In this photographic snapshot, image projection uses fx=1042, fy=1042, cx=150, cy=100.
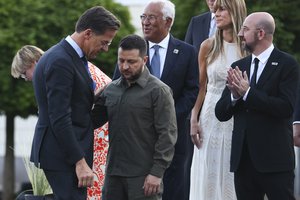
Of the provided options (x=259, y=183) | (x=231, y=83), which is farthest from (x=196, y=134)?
(x=231, y=83)

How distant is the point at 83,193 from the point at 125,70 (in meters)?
0.93

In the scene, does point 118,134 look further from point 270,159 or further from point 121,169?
point 270,159

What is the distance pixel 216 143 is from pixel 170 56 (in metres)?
0.86

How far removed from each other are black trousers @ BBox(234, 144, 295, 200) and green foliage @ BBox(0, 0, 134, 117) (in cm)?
848

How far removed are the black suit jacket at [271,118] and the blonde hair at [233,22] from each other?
956mm

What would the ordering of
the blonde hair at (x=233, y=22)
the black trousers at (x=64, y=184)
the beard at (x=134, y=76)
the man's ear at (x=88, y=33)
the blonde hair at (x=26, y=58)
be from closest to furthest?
the black trousers at (x=64, y=184) < the man's ear at (x=88, y=33) < the beard at (x=134, y=76) < the blonde hair at (x=26, y=58) < the blonde hair at (x=233, y=22)

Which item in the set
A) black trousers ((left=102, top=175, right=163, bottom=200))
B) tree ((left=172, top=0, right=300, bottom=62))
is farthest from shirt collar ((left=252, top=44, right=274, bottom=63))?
tree ((left=172, top=0, right=300, bottom=62))

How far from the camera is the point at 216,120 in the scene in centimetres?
905

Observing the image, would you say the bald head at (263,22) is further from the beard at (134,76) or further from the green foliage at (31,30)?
the green foliage at (31,30)

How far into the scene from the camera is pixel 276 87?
798cm

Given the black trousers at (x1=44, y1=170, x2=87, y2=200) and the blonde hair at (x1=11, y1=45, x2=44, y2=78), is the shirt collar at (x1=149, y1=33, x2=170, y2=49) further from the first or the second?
the black trousers at (x1=44, y1=170, x2=87, y2=200)

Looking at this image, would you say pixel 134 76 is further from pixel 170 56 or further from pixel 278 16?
pixel 278 16

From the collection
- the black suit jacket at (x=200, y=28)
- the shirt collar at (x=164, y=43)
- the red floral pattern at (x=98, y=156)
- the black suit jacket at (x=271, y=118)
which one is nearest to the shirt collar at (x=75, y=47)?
the black suit jacket at (x=271, y=118)

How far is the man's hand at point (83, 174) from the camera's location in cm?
717
